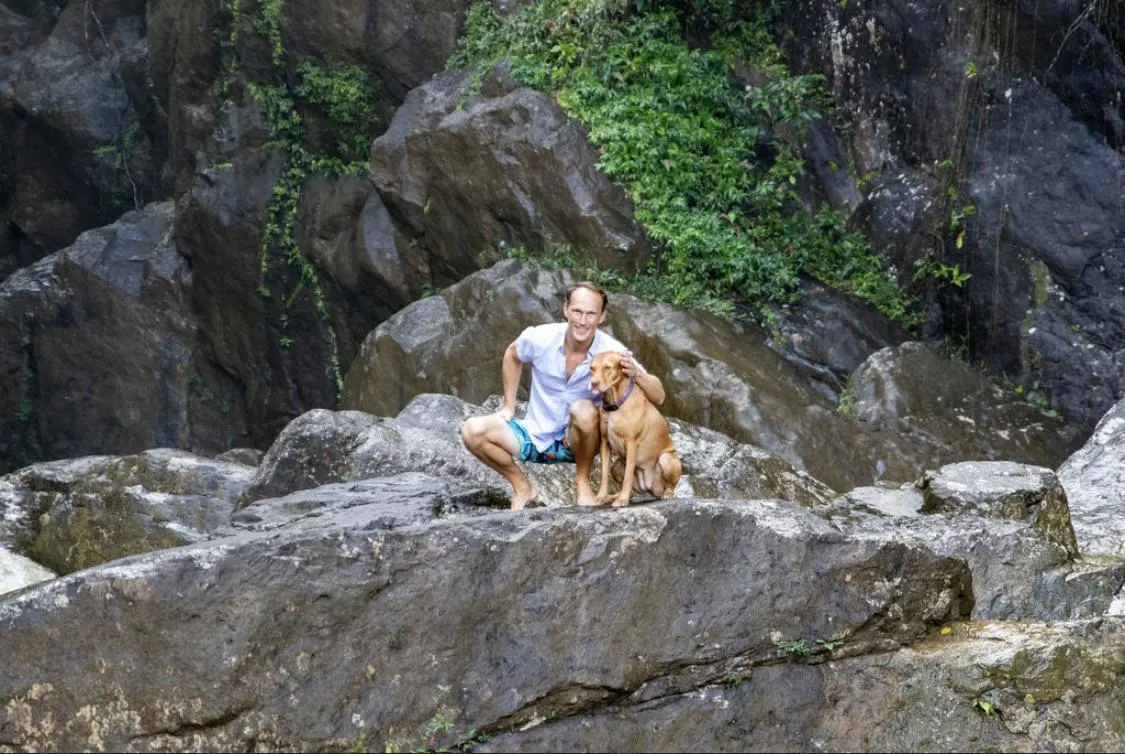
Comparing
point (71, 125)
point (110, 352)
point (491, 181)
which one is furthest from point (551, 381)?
point (71, 125)

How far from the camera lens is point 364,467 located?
9.21m

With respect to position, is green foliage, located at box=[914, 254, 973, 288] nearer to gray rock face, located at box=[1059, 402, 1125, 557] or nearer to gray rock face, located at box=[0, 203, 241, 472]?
gray rock face, located at box=[1059, 402, 1125, 557]

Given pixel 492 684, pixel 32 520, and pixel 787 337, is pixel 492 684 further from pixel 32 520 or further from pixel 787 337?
pixel 787 337

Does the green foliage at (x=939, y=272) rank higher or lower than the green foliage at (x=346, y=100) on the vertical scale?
lower

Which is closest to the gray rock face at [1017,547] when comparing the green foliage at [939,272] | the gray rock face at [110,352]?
the green foliage at [939,272]

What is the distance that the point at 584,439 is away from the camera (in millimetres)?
6738

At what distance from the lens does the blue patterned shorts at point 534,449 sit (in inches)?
281

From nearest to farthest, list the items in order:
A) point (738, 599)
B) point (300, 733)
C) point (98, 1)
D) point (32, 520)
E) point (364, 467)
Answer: point (300, 733) < point (738, 599) < point (364, 467) < point (32, 520) < point (98, 1)

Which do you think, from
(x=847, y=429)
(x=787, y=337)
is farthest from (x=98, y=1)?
(x=847, y=429)

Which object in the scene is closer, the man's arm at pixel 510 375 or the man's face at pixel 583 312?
the man's face at pixel 583 312

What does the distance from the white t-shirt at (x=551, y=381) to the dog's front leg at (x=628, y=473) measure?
0.49 m

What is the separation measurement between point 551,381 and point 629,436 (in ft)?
2.32

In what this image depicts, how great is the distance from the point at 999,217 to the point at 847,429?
3.00 metres

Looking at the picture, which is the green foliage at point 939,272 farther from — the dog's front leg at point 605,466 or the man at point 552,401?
the dog's front leg at point 605,466
